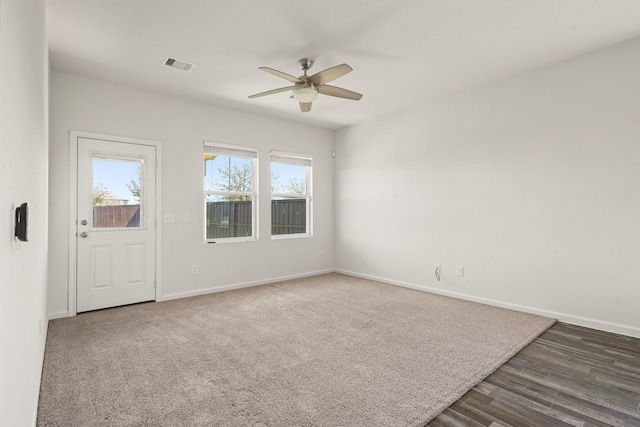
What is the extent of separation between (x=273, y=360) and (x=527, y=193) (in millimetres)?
3267

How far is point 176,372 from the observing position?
2518 mm

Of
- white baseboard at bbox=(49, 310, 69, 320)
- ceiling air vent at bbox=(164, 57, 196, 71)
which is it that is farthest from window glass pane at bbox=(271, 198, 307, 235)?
white baseboard at bbox=(49, 310, 69, 320)

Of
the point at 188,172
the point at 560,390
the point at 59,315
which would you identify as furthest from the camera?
the point at 188,172

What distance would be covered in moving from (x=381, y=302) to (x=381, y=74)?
8.94 feet

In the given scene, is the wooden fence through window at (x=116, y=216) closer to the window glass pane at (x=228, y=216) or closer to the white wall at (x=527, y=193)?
the window glass pane at (x=228, y=216)

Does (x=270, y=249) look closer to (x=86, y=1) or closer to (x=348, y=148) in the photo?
(x=348, y=148)

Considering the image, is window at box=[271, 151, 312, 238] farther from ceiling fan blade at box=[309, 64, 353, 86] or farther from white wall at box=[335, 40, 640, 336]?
ceiling fan blade at box=[309, 64, 353, 86]

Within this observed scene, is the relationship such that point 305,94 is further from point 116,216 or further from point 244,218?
point 116,216

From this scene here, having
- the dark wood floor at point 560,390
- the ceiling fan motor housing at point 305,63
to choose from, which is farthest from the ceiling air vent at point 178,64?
the dark wood floor at point 560,390

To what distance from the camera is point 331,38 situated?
10.3ft

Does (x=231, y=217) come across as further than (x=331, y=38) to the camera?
Yes

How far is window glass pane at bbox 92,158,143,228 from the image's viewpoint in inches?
162

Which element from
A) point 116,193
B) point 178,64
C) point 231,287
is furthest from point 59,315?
point 178,64

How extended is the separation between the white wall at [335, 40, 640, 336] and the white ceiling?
1.33ft
